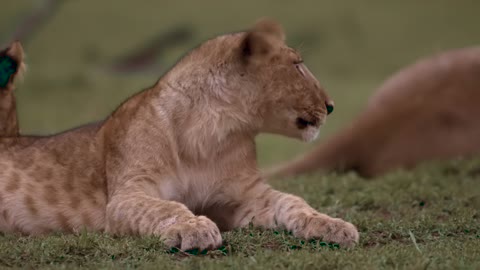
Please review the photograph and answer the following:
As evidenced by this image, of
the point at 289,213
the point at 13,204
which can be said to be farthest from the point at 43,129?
the point at 289,213

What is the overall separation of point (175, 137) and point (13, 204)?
706mm

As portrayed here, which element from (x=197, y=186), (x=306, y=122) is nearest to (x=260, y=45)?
(x=306, y=122)

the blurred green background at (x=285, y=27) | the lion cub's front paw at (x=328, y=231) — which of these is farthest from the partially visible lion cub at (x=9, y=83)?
the blurred green background at (x=285, y=27)

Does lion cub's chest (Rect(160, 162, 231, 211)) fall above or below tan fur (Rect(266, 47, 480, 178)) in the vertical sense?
below

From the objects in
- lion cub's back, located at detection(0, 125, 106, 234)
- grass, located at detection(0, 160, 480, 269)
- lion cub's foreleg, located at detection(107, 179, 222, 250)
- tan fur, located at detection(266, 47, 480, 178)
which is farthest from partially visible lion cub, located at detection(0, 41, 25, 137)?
tan fur, located at detection(266, 47, 480, 178)

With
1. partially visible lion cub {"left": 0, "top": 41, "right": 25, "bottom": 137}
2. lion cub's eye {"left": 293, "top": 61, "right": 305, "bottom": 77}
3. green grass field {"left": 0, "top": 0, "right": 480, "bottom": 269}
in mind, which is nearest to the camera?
green grass field {"left": 0, "top": 0, "right": 480, "bottom": 269}

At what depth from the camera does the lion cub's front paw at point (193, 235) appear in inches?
104

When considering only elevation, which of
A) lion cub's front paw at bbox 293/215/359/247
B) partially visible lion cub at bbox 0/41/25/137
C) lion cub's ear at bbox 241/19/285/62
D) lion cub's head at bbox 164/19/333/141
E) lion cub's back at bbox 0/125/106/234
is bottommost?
lion cub's back at bbox 0/125/106/234

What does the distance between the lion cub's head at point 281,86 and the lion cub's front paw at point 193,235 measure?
66 centimetres

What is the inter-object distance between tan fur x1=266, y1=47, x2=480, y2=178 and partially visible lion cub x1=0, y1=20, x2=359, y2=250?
2098 mm

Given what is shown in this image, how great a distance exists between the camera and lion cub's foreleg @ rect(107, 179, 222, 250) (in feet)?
8.68

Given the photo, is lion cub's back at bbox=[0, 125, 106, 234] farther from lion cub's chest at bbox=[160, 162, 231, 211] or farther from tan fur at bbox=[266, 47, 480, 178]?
tan fur at bbox=[266, 47, 480, 178]

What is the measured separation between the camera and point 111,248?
8.72ft

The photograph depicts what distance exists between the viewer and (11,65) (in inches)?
155
